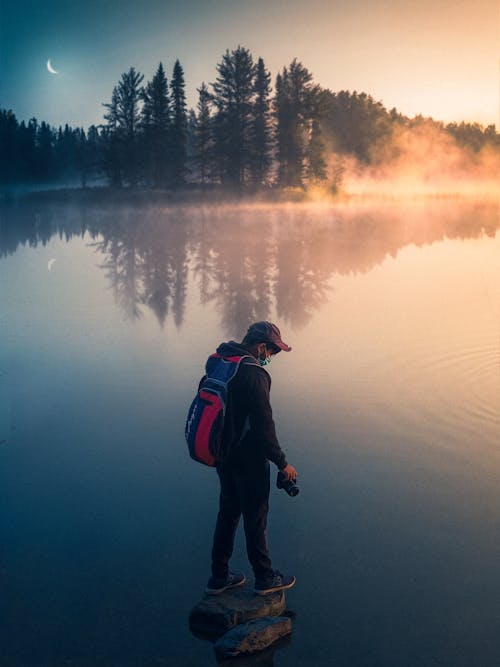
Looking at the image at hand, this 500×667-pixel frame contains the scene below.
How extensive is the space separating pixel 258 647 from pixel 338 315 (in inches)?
520

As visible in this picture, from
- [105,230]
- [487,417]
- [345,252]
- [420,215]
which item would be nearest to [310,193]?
[420,215]

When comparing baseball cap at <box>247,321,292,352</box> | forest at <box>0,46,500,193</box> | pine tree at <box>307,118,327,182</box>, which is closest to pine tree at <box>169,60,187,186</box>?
forest at <box>0,46,500,193</box>

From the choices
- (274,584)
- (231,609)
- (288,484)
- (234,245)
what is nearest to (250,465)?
(288,484)

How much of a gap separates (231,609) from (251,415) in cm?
133

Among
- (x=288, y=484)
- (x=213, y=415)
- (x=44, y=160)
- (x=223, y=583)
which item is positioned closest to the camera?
(x=213, y=415)

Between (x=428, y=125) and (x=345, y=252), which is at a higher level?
(x=428, y=125)

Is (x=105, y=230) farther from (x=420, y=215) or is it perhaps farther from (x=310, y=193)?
(x=310, y=193)

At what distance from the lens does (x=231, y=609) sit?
503cm

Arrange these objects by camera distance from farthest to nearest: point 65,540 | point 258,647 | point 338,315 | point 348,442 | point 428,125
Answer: point 428,125 < point 338,315 < point 348,442 < point 65,540 < point 258,647

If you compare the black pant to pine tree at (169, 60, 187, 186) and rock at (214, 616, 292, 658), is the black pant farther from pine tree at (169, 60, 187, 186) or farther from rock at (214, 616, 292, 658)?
pine tree at (169, 60, 187, 186)

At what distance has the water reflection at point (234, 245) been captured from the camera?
20047mm

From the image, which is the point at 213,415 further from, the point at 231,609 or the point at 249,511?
the point at 231,609

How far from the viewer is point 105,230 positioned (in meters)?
43.6

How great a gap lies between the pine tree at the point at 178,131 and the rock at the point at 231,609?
68050 mm
